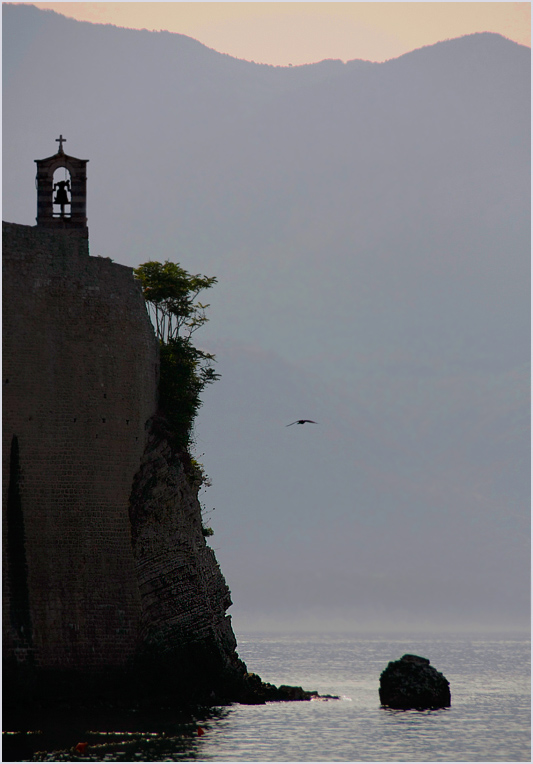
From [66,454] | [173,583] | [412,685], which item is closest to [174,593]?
[173,583]

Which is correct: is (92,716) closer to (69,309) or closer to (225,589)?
(225,589)

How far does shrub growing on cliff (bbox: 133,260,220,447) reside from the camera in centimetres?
6278

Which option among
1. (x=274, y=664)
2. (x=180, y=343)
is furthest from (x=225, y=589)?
(x=274, y=664)

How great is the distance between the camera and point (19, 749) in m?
47.3

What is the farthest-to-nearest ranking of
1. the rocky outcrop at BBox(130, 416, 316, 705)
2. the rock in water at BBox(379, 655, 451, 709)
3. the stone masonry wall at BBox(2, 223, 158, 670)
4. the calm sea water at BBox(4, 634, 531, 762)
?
the rock in water at BBox(379, 655, 451, 709) < the rocky outcrop at BBox(130, 416, 316, 705) < the stone masonry wall at BBox(2, 223, 158, 670) < the calm sea water at BBox(4, 634, 531, 762)

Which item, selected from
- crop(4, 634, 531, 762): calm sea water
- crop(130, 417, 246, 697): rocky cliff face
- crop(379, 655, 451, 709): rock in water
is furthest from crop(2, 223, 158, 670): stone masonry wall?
crop(379, 655, 451, 709): rock in water

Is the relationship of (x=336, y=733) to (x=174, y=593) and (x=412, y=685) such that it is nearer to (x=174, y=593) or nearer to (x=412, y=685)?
(x=412, y=685)

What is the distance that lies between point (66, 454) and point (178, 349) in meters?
10.5

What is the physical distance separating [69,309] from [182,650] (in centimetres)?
1552

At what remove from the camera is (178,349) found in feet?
212

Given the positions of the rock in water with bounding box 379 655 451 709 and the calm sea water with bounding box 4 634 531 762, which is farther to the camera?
the rock in water with bounding box 379 655 451 709

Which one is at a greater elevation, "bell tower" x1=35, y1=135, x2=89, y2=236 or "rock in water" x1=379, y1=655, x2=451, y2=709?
"bell tower" x1=35, y1=135, x2=89, y2=236

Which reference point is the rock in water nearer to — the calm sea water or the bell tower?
the calm sea water

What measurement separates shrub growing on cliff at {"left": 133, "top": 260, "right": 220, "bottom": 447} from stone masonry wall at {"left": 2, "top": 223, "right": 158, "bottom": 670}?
375 centimetres
